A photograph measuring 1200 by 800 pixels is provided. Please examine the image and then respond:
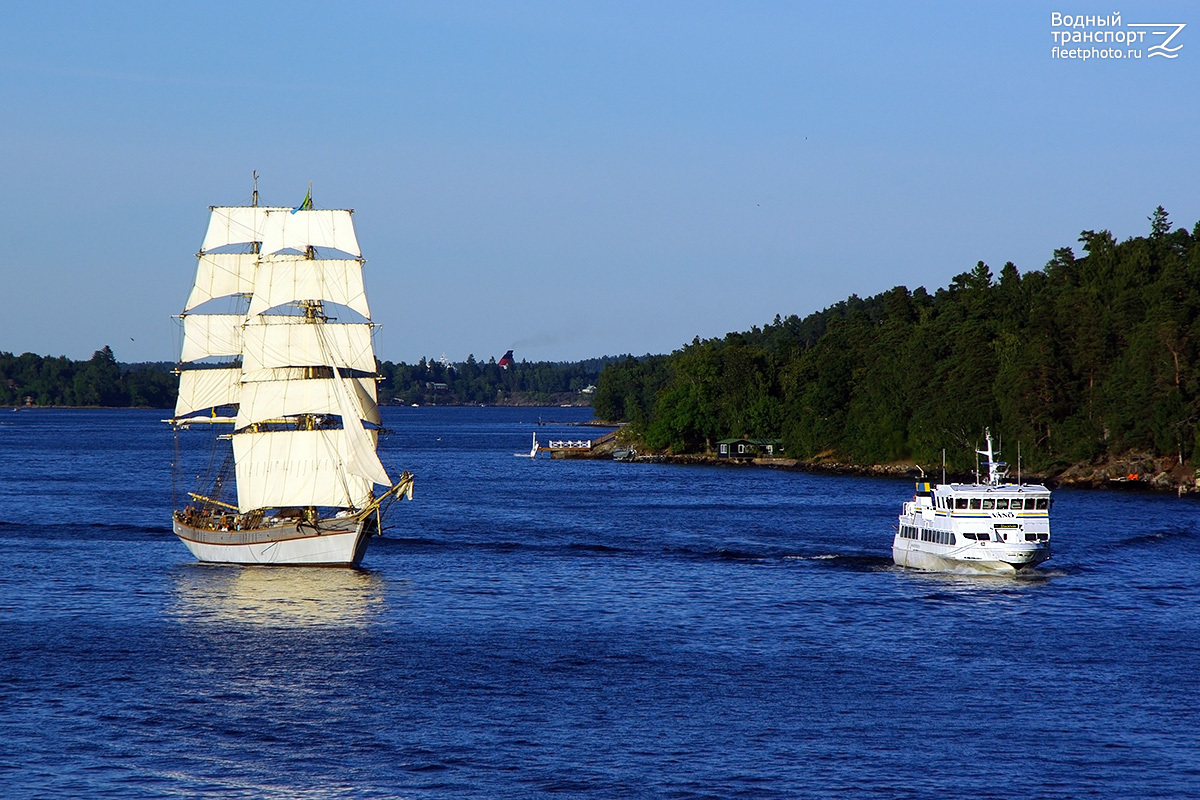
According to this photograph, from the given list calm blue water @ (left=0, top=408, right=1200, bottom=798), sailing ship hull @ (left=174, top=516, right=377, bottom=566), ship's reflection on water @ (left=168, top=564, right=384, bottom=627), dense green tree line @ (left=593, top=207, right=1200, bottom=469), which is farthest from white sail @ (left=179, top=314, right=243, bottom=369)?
dense green tree line @ (left=593, top=207, right=1200, bottom=469)

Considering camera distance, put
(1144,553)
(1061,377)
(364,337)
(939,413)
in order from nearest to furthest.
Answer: (1144,553) → (364,337) → (1061,377) → (939,413)

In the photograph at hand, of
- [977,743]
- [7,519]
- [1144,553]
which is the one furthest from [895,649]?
[7,519]

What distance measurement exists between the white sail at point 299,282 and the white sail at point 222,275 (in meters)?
7.81

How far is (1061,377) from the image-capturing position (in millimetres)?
153750

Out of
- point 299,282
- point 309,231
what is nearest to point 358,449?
point 299,282

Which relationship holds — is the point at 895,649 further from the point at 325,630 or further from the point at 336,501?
the point at 336,501

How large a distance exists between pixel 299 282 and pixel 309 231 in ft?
14.3

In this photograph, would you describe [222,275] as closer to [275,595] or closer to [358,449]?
[358,449]

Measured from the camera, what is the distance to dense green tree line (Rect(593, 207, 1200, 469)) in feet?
454

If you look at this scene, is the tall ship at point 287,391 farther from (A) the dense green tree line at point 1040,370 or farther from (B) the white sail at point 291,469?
(A) the dense green tree line at point 1040,370

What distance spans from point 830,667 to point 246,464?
4908 cm

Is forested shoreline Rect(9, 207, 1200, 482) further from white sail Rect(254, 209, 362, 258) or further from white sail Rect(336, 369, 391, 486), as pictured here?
white sail Rect(336, 369, 391, 486)

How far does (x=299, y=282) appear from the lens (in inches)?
3679

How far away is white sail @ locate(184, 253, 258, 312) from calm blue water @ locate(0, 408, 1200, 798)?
1841 centimetres
